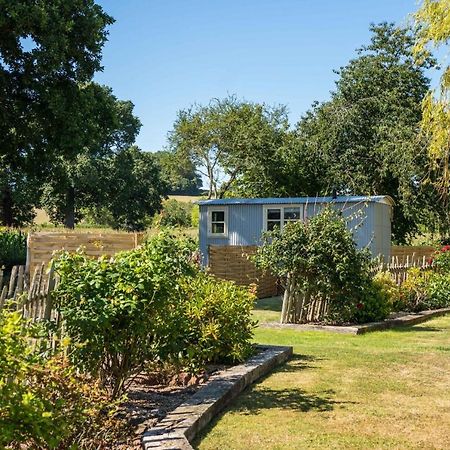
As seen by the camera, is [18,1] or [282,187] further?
[282,187]

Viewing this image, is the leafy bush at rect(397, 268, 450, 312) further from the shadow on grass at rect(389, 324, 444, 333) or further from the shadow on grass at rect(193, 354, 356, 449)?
the shadow on grass at rect(193, 354, 356, 449)

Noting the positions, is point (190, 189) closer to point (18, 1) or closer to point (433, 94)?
point (18, 1)

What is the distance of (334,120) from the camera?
1174 inches

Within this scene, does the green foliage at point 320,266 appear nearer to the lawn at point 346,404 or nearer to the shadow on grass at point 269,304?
the lawn at point 346,404

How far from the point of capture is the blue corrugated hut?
63.3ft

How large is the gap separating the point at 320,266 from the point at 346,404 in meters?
5.43

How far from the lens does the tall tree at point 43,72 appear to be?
62.4ft

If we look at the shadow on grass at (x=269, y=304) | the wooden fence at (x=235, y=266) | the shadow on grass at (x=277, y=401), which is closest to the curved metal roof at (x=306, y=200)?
the wooden fence at (x=235, y=266)

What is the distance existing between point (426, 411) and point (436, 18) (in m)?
6.75

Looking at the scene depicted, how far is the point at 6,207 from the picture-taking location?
141 ft

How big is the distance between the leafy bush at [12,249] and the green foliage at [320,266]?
1339 cm

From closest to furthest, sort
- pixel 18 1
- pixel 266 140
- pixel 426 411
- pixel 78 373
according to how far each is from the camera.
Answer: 1. pixel 78 373
2. pixel 426 411
3. pixel 18 1
4. pixel 266 140

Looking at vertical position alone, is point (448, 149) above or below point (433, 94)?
below

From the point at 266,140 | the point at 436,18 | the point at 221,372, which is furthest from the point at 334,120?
the point at 221,372
